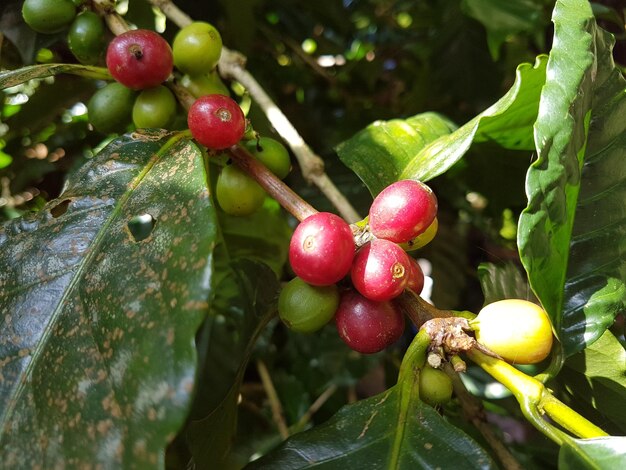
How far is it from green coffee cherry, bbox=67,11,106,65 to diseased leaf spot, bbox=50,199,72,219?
325 millimetres

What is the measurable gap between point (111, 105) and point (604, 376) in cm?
79

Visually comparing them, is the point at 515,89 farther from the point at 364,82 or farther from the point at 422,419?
the point at 364,82

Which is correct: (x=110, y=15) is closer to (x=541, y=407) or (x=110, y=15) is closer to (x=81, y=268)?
(x=81, y=268)

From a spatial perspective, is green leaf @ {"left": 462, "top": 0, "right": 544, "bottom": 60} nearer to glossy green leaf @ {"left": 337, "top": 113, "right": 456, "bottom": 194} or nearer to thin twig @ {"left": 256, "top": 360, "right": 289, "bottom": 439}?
glossy green leaf @ {"left": 337, "top": 113, "right": 456, "bottom": 194}

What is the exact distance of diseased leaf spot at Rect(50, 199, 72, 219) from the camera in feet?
2.43

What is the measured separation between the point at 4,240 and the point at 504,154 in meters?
0.94

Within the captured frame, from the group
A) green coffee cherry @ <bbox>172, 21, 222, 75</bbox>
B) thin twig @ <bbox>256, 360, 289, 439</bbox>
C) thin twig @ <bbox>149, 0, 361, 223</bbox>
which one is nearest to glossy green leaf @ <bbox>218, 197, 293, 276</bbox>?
thin twig @ <bbox>149, 0, 361, 223</bbox>

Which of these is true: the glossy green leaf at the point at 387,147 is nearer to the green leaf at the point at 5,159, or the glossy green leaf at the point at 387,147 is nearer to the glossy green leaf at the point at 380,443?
the glossy green leaf at the point at 380,443

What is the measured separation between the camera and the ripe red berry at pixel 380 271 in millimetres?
655

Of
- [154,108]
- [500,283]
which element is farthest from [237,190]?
[500,283]

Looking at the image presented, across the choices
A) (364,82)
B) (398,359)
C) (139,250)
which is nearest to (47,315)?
(139,250)

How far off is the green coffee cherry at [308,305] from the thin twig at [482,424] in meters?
0.19

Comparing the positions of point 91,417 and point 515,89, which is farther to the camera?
point 515,89

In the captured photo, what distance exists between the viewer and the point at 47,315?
0.63m
